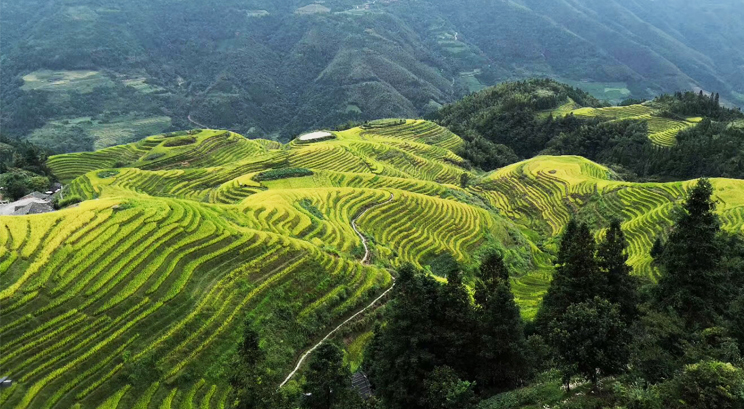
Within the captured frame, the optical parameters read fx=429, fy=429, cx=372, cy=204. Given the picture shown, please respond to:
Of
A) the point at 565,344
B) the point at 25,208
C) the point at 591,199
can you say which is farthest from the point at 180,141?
the point at 565,344

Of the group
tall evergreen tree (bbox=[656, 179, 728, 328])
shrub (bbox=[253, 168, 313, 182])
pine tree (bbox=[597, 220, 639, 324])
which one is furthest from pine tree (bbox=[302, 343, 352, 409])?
shrub (bbox=[253, 168, 313, 182])

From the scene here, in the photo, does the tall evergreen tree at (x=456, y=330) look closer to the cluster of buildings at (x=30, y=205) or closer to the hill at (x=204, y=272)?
the hill at (x=204, y=272)

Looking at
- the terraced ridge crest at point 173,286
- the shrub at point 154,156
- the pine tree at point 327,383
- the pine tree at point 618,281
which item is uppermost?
the pine tree at point 618,281

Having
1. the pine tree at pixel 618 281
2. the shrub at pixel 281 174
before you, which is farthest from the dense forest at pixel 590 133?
the pine tree at pixel 618 281

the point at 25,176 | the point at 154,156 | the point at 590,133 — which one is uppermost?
the point at 590,133

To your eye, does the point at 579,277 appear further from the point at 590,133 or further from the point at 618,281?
the point at 590,133

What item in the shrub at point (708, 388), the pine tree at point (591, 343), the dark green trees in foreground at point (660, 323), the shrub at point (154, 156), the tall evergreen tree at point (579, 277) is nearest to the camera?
the shrub at point (708, 388)
